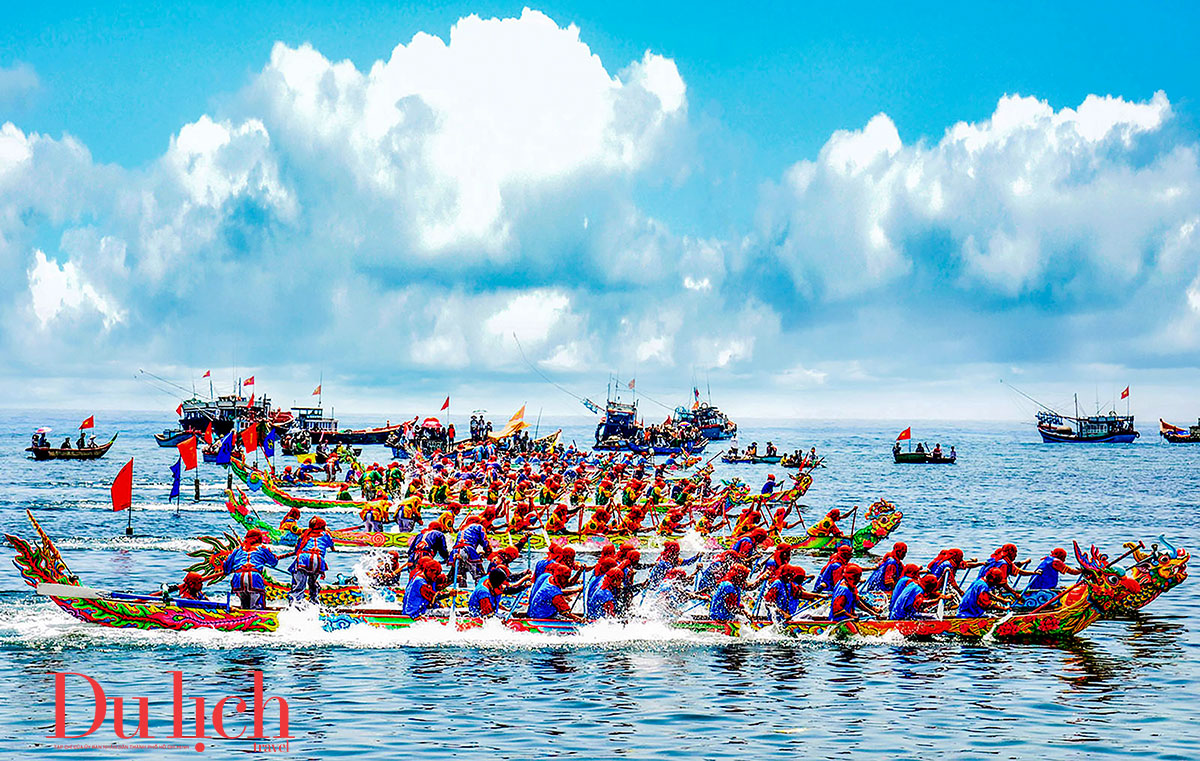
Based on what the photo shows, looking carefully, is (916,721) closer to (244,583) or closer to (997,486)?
(244,583)

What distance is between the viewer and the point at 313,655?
77.6ft

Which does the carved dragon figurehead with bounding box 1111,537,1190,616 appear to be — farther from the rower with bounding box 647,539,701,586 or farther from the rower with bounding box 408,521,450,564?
the rower with bounding box 408,521,450,564

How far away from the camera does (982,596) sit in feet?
85.3

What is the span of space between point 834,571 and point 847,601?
1.11m

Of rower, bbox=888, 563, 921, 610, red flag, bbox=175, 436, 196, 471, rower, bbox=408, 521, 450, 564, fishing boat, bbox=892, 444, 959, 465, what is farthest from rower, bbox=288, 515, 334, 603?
fishing boat, bbox=892, 444, 959, 465

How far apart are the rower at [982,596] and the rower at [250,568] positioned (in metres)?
16.8

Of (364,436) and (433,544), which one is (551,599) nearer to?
(433,544)

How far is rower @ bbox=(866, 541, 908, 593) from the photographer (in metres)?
26.6

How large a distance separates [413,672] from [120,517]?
37434 mm

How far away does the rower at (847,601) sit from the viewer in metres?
25.6

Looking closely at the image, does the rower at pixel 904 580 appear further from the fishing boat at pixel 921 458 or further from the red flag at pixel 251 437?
the fishing boat at pixel 921 458

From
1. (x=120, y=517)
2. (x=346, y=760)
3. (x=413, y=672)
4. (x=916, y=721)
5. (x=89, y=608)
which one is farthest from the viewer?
(x=120, y=517)

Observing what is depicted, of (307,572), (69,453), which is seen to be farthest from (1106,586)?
(69,453)

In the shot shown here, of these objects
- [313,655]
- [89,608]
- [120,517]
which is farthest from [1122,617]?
[120,517]
